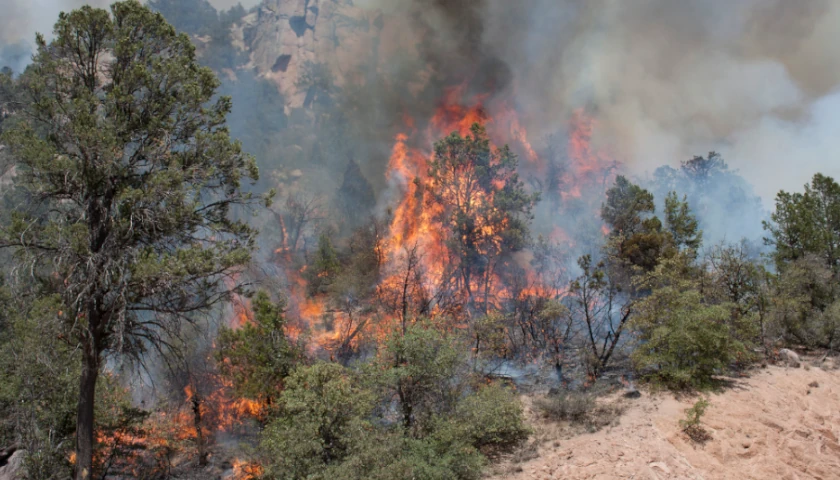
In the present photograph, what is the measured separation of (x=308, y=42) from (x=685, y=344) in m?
65.4

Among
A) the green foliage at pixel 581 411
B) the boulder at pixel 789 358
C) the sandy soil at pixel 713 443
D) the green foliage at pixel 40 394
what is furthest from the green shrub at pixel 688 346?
the green foliage at pixel 40 394

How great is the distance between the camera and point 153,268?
10.8 meters

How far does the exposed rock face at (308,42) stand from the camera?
213 feet

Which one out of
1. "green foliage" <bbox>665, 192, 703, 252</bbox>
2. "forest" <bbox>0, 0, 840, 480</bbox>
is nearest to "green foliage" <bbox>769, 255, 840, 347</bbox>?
"forest" <bbox>0, 0, 840, 480</bbox>

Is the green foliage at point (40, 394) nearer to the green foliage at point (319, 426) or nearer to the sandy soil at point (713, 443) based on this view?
the green foliage at point (319, 426)

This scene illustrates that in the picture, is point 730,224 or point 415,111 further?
point 415,111

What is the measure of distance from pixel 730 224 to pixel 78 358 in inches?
2461

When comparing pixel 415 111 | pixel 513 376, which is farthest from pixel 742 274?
pixel 415 111

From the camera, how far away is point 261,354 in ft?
71.5

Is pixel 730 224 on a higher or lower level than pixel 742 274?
higher

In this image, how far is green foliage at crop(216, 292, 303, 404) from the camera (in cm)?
2155

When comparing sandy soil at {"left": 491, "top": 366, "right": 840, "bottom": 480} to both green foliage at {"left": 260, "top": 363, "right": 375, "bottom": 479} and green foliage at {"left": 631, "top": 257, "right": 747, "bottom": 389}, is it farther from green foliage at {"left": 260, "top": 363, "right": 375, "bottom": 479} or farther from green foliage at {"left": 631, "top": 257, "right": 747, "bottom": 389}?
green foliage at {"left": 260, "top": 363, "right": 375, "bottom": 479}

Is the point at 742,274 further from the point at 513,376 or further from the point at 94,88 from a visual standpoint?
the point at 94,88

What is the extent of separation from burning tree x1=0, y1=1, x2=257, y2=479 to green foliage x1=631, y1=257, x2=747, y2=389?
18.7 meters
